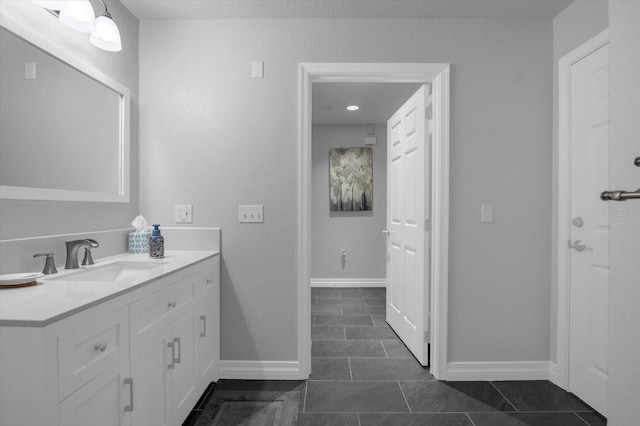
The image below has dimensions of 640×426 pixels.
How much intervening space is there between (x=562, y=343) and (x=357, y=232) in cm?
325

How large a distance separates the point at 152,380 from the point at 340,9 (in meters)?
2.28

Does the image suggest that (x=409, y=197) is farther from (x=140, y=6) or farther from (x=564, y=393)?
(x=140, y=6)

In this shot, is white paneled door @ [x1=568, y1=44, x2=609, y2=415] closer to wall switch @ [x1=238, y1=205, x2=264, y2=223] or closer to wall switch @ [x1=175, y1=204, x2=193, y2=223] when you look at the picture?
wall switch @ [x1=238, y1=205, x2=264, y2=223]

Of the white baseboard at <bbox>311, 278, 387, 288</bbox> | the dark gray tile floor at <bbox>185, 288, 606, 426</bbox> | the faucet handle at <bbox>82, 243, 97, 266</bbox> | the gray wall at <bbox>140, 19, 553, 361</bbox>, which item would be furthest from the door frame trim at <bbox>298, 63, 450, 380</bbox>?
the white baseboard at <bbox>311, 278, 387, 288</bbox>

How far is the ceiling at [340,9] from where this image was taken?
88.0 inches

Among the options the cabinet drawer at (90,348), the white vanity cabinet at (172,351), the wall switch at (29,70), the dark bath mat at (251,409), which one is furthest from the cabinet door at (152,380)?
the wall switch at (29,70)

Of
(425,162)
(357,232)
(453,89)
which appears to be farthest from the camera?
(357,232)

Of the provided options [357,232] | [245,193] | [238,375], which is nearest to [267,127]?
[245,193]

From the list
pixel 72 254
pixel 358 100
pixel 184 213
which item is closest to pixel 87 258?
pixel 72 254

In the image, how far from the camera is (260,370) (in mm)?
2432

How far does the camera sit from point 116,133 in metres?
2.24

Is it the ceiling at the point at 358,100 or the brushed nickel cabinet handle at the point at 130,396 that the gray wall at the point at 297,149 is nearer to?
the brushed nickel cabinet handle at the point at 130,396

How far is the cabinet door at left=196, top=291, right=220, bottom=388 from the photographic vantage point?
81.2 inches

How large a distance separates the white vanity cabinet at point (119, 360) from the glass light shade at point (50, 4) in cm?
125
